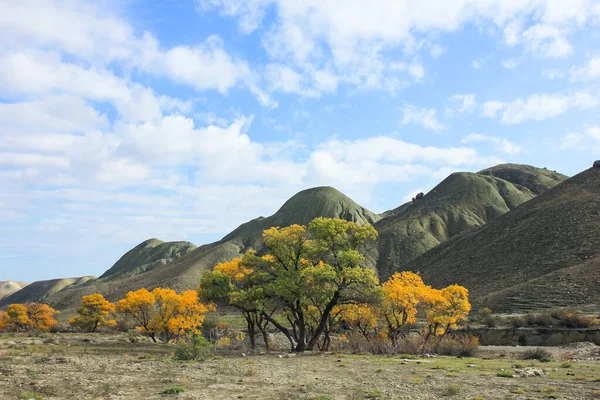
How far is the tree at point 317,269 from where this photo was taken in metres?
31.4

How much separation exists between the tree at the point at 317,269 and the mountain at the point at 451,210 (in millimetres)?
82011

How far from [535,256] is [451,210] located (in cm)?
8239

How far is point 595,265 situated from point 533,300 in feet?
35.5

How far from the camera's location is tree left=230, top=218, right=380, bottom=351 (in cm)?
3139

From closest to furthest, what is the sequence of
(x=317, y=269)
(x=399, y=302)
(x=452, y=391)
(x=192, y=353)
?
(x=452, y=391) → (x=192, y=353) → (x=317, y=269) → (x=399, y=302)

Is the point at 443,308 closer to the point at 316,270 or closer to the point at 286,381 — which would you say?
the point at 316,270

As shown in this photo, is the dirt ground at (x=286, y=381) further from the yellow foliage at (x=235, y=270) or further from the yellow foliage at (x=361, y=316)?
the yellow foliage at (x=361, y=316)

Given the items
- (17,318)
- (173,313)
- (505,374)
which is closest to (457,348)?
(505,374)

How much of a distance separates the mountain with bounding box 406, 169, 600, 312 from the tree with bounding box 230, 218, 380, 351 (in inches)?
1373

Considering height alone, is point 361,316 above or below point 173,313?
below

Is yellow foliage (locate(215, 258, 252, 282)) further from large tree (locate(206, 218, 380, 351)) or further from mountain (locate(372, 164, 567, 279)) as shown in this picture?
mountain (locate(372, 164, 567, 279))

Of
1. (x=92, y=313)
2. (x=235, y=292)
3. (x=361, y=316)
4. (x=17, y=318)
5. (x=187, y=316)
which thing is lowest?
(x=17, y=318)

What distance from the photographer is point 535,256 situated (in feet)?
232

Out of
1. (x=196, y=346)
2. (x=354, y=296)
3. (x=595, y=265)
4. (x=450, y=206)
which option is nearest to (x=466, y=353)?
(x=354, y=296)
